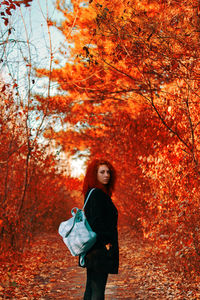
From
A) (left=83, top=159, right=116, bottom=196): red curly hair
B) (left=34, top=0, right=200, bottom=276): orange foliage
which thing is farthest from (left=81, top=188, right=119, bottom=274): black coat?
(left=34, top=0, right=200, bottom=276): orange foliage

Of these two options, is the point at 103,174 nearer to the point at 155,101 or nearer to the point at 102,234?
the point at 102,234

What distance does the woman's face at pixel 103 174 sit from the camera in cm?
343

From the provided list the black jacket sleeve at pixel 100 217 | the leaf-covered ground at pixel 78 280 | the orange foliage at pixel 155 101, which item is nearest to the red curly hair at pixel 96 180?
the black jacket sleeve at pixel 100 217

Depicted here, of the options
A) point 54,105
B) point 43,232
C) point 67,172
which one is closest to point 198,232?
point 54,105

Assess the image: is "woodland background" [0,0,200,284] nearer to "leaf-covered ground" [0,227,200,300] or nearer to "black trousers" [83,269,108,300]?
"leaf-covered ground" [0,227,200,300]

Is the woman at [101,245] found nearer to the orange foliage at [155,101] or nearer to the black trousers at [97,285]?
the black trousers at [97,285]

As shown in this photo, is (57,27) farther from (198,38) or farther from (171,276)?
(171,276)

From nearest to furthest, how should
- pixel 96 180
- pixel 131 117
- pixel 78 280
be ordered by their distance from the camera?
pixel 96 180
pixel 78 280
pixel 131 117

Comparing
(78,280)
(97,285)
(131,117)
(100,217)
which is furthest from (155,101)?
(97,285)

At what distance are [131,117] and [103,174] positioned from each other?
780 cm

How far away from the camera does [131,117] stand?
1108cm

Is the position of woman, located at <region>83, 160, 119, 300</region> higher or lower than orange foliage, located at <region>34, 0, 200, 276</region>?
lower

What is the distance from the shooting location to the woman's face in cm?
343

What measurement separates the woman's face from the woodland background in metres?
1.46
